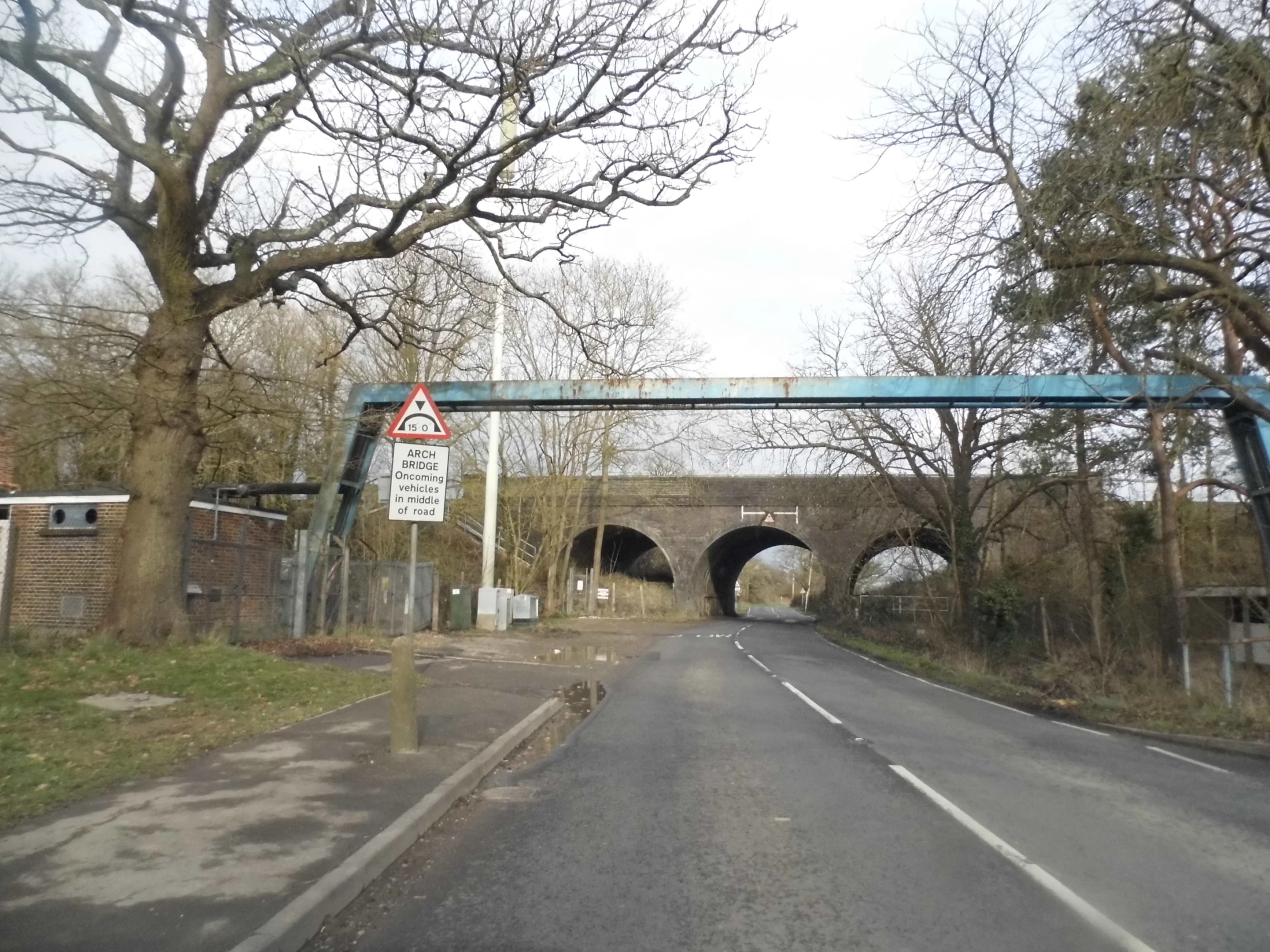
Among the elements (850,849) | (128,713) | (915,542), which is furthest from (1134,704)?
(915,542)

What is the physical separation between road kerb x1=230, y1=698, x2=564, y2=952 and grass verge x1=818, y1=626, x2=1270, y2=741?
9.62 m

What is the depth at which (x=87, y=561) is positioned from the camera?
18.6 meters

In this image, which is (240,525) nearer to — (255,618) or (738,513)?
(255,618)

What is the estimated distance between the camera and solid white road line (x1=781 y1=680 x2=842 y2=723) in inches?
520

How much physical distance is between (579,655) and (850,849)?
17088mm

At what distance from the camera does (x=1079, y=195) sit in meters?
11.7

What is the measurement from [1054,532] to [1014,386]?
13103 millimetres

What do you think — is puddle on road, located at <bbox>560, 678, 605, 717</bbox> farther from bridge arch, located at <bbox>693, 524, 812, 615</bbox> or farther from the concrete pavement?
bridge arch, located at <bbox>693, 524, 812, 615</bbox>

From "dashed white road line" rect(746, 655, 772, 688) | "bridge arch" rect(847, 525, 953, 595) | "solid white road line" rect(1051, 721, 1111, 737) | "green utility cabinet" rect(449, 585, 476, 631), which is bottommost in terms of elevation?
"solid white road line" rect(1051, 721, 1111, 737)

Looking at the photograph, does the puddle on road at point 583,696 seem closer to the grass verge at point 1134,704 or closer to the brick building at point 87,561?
the brick building at point 87,561

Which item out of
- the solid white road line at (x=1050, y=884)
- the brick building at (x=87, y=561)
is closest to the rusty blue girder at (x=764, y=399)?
the brick building at (x=87, y=561)

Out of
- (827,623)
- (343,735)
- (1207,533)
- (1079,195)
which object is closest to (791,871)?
(343,735)

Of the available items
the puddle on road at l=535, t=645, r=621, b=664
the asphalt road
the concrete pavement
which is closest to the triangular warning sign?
the concrete pavement

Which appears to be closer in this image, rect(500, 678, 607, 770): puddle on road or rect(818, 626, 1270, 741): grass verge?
rect(500, 678, 607, 770): puddle on road
